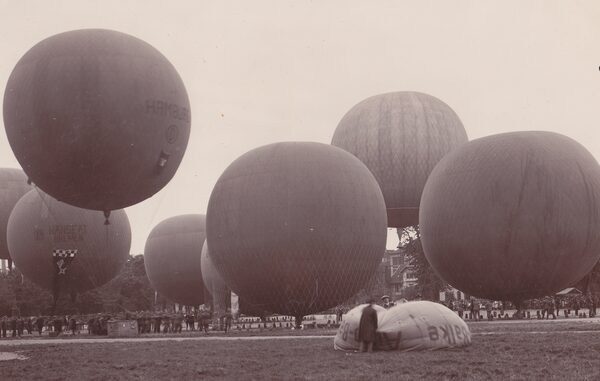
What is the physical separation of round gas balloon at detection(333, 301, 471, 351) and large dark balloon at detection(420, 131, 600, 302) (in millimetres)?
12053

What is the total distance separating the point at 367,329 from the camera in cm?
1422

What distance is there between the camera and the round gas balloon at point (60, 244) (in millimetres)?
32062

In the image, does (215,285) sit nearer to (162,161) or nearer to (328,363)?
(162,161)

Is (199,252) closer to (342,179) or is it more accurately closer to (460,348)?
(342,179)

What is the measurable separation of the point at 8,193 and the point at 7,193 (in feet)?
0.17

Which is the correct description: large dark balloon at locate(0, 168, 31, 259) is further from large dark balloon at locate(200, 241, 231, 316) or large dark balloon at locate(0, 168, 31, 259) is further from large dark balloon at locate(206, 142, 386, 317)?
large dark balloon at locate(206, 142, 386, 317)

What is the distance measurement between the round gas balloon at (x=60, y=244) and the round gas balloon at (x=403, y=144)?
14.5m

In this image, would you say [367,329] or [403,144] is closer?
[367,329]

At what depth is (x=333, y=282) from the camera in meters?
26.3

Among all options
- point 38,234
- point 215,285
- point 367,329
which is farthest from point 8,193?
point 367,329

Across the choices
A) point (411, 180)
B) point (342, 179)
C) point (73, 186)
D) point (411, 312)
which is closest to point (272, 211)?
point (342, 179)

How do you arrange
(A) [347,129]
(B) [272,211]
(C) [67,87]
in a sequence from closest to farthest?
1. (C) [67,87]
2. (B) [272,211]
3. (A) [347,129]

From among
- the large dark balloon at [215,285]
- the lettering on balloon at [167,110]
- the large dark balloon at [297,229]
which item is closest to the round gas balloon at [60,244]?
the large dark balloon at [215,285]

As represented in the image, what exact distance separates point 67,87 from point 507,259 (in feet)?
53.0
